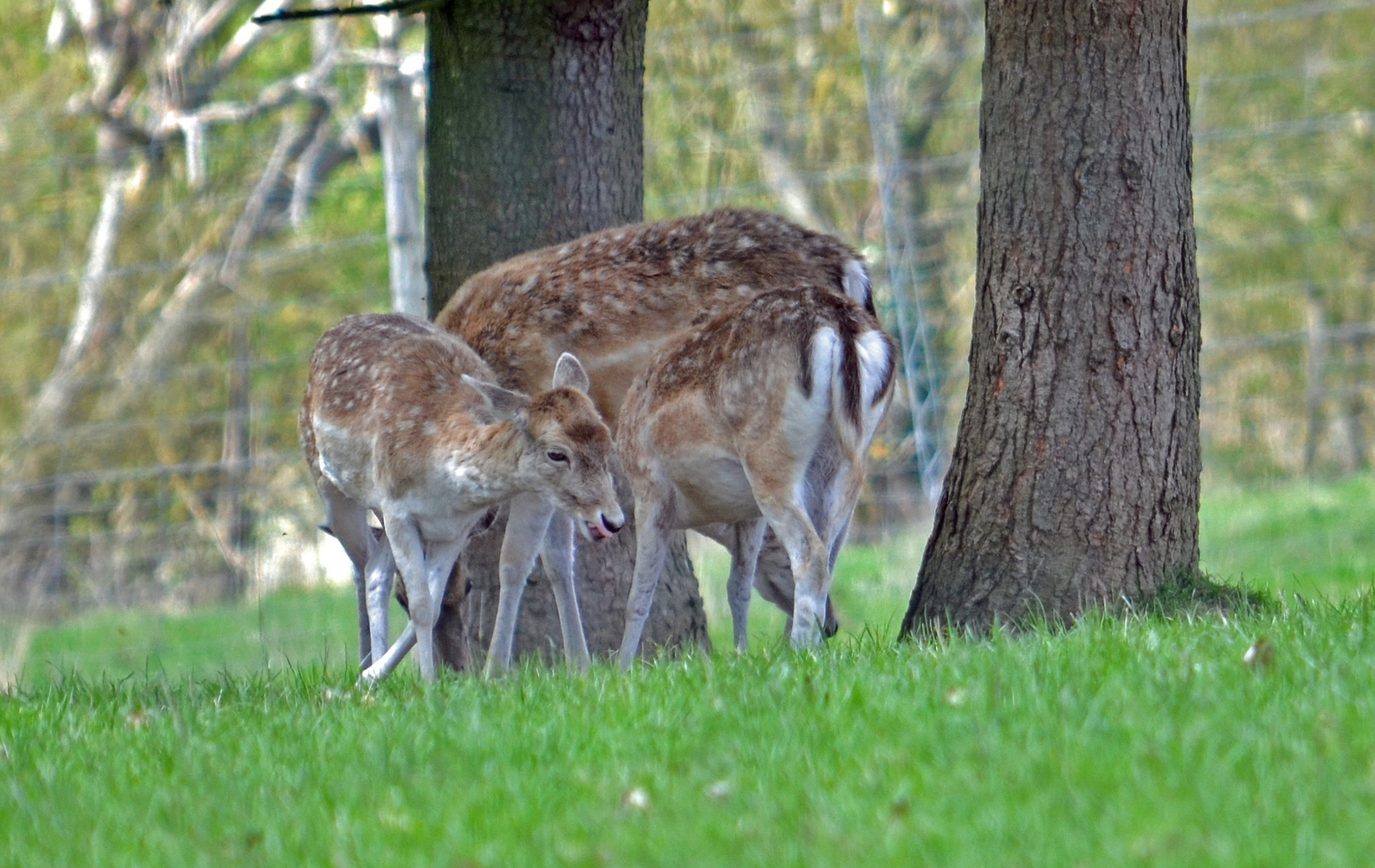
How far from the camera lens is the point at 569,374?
21.0 feet

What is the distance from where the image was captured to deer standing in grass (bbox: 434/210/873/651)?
6551 millimetres

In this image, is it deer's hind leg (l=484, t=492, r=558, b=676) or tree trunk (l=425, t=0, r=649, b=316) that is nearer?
deer's hind leg (l=484, t=492, r=558, b=676)

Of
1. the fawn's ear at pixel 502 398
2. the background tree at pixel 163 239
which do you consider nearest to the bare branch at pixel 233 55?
the background tree at pixel 163 239

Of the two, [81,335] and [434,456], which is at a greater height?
[434,456]

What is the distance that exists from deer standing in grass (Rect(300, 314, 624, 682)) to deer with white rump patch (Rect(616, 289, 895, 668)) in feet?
0.71

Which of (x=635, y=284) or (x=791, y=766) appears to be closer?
(x=791, y=766)

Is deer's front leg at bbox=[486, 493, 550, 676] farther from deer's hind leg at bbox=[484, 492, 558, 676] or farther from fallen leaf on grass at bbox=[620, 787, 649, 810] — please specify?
fallen leaf on grass at bbox=[620, 787, 649, 810]

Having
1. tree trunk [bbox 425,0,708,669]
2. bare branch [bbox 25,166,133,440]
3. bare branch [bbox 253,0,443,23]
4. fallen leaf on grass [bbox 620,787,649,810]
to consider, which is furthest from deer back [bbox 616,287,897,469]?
bare branch [bbox 25,166,133,440]

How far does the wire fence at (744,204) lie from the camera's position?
13453 millimetres

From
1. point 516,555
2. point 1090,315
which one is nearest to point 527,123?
point 516,555

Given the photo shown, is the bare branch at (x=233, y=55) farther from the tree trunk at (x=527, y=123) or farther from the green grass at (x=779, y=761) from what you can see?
the green grass at (x=779, y=761)

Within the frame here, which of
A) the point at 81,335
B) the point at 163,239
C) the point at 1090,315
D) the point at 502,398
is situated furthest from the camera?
the point at 81,335

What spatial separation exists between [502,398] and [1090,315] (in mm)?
2016

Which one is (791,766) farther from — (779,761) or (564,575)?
(564,575)
